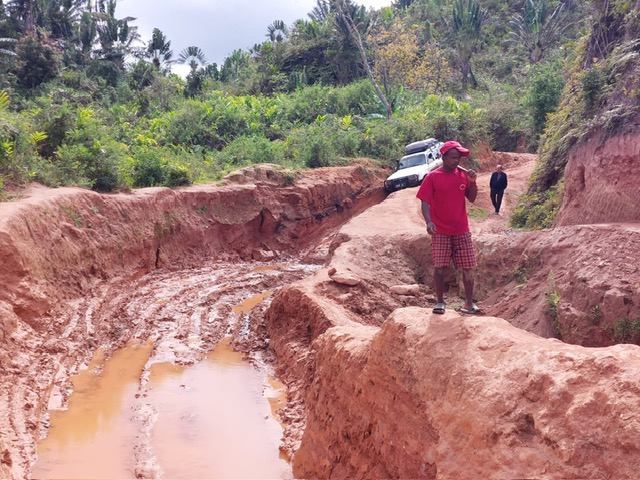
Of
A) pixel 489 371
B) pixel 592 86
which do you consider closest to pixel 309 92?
pixel 592 86

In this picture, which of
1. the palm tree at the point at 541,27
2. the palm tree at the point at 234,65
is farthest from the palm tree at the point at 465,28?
the palm tree at the point at 234,65

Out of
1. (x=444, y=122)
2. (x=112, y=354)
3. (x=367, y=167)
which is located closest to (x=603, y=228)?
(x=112, y=354)

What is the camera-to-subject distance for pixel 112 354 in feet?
33.5

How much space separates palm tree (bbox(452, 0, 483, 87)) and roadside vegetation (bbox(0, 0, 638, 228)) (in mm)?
109

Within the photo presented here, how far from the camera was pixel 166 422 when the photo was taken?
8.09 metres

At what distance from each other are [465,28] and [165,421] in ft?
118

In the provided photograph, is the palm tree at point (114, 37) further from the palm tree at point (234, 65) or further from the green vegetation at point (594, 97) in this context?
the green vegetation at point (594, 97)

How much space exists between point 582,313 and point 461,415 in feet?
11.8

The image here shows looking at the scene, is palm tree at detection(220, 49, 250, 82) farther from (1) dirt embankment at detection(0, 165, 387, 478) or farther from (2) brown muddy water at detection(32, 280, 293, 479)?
(2) brown muddy water at detection(32, 280, 293, 479)

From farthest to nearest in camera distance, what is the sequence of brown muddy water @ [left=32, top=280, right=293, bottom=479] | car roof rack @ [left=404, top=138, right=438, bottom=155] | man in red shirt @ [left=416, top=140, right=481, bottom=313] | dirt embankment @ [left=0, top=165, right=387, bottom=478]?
1. car roof rack @ [left=404, top=138, right=438, bottom=155]
2. dirt embankment @ [left=0, top=165, right=387, bottom=478]
3. brown muddy water @ [left=32, top=280, right=293, bottom=479]
4. man in red shirt @ [left=416, top=140, right=481, bottom=313]

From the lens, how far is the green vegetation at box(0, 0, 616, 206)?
1351 cm

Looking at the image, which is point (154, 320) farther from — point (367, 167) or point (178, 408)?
point (367, 167)

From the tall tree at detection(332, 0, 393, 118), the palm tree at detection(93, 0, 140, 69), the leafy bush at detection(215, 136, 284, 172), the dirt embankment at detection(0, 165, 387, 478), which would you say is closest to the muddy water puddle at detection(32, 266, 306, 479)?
the dirt embankment at detection(0, 165, 387, 478)

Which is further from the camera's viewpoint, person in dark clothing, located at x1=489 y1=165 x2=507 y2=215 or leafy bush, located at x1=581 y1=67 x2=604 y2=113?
person in dark clothing, located at x1=489 y1=165 x2=507 y2=215
